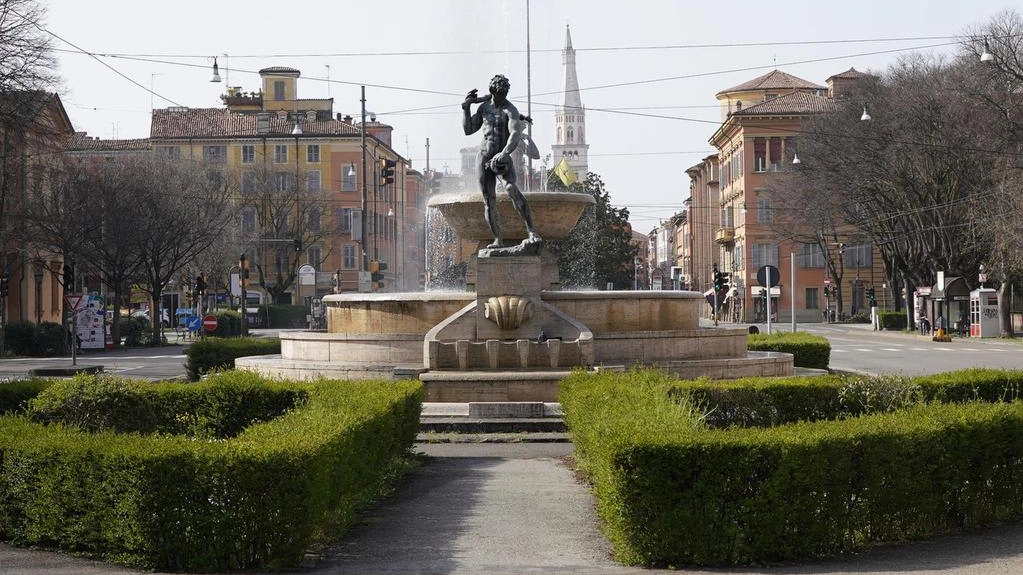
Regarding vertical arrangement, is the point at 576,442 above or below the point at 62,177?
below

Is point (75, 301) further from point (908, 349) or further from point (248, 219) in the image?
point (248, 219)

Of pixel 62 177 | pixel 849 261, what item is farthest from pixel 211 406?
A: pixel 849 261

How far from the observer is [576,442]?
1268cm

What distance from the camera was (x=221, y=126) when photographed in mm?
94938

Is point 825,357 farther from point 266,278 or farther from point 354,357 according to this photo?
A: point 266,278

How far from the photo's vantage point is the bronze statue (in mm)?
20188

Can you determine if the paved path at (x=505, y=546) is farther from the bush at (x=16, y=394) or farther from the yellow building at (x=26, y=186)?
the yellow building at (x=26, y=186)

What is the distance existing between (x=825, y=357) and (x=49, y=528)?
824 inches

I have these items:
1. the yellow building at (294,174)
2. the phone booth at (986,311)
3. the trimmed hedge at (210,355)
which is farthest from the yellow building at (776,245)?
the trimmed hedge at (210,355)

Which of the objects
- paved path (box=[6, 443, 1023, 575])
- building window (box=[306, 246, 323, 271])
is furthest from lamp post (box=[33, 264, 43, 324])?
paved path (box=[6, 443, 1023, 575])

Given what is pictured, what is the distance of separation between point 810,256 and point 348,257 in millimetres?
33051

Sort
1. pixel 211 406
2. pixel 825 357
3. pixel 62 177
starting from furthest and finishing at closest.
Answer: pixel 62 177 < pixel 825 357 < pixel 211 406

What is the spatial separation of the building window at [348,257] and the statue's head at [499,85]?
7554 cm

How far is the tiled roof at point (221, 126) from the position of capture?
93.8 metres
